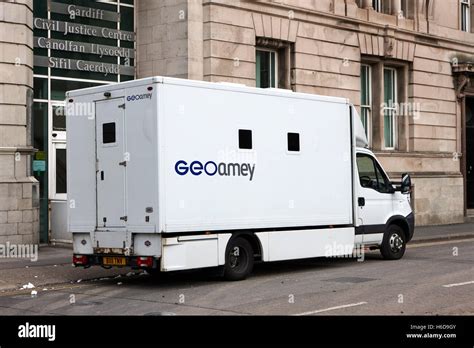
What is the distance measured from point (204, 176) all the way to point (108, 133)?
182 cm

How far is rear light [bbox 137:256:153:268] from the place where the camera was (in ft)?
42.9

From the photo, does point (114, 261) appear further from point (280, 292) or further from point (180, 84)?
point (180, 84)

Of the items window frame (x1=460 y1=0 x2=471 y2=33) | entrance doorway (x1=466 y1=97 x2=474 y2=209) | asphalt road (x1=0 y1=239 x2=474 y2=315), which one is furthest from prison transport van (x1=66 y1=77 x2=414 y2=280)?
window frame (x1=460 y1=0 x2=471 y2=33)

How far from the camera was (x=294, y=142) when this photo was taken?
49.9 ft

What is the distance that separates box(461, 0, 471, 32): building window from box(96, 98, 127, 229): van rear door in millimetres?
22018

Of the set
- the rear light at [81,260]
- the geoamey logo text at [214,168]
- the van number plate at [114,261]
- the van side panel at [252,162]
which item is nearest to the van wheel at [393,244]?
the van side panel at [252,162]

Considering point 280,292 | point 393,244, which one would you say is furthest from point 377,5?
point 280,292

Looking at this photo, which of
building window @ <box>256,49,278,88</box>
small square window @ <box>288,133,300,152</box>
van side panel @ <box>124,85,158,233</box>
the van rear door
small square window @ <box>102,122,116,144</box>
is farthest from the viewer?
building window @ <box>256,49,278,88</box>

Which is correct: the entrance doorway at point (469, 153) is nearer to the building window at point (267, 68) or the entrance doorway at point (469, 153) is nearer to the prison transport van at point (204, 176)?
the building window at point (267, 68)

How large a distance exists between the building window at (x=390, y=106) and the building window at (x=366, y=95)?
98 cm

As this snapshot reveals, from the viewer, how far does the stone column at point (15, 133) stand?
18500 millimetres

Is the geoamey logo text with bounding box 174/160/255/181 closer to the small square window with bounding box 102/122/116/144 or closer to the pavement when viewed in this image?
the small square window with bounding box 102/122/116/144

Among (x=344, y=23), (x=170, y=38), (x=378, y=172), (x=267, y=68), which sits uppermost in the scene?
(x=344, y=23)
